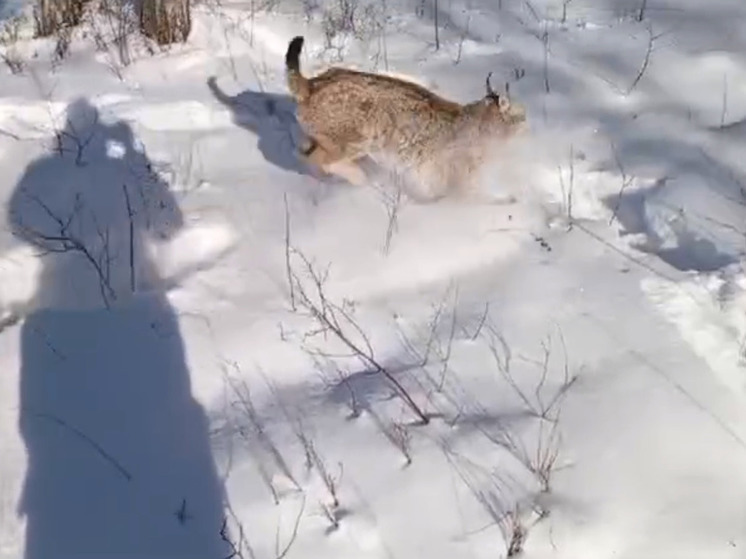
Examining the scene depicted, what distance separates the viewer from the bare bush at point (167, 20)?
25.1 ft

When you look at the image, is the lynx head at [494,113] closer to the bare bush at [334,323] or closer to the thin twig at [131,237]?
the bare bush at [334,323]

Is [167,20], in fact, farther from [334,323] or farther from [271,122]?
[334,323]

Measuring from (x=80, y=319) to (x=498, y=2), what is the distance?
15.0 ft

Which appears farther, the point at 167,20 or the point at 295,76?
the point at 167,20

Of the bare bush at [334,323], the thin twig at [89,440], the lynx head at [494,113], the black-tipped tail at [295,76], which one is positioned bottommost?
the thin twig at [89,440]

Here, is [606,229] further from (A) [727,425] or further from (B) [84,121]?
(B) [84,121]

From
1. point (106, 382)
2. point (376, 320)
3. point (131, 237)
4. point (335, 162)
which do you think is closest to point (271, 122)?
point (335, 162)

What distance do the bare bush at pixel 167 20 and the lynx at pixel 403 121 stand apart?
2.21 metres

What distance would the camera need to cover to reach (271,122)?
21.7 ft

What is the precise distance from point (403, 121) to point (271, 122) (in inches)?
50.1

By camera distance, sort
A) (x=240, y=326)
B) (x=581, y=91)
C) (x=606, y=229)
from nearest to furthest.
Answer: (x=240, y=326), (x=606, y=229), (x=581, y=91)

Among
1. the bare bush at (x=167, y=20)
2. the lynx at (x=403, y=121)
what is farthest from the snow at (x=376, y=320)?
the bare bush at (x=167, y=20)

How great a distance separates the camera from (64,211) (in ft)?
19.1

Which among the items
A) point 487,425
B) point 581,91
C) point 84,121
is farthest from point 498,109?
point 84,121
